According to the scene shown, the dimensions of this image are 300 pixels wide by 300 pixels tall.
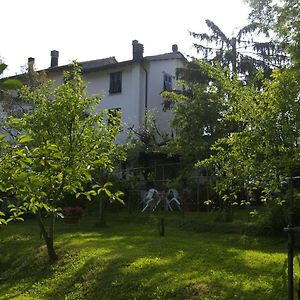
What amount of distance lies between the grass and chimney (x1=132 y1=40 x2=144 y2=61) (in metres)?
17.6

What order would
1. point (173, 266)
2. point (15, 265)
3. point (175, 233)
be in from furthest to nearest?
point (175, 233)
point (15, 265)
point (173, 266)

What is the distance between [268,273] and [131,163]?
1802 centimetres

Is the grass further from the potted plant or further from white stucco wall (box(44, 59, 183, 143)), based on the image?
white stucco wall (box(44, 59, 183, 143))

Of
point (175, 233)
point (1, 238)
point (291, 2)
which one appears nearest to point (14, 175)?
point (291, 2)

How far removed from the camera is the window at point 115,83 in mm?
31391

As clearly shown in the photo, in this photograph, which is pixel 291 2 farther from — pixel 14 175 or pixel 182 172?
pixel 182 172

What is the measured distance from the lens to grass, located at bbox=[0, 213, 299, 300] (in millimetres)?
8297

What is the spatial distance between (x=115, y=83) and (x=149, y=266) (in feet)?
75.3

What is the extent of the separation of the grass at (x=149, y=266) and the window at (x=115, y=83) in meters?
17.1

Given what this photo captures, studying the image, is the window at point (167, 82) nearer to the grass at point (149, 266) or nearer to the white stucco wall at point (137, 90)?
the white stucco wall at point (137, 90)

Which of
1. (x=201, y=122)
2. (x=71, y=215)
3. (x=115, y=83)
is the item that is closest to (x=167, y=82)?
(x=115, y=83)

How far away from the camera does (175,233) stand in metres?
14.7

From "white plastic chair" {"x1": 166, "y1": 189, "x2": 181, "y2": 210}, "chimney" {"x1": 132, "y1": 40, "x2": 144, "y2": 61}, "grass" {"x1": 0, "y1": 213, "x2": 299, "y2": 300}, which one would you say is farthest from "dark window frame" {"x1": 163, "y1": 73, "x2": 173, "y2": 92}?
"grass" {"x1": 0, "y1": 213, "x2": 299, "y2": 300}

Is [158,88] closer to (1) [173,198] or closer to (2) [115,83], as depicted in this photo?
(2) [115,83]
